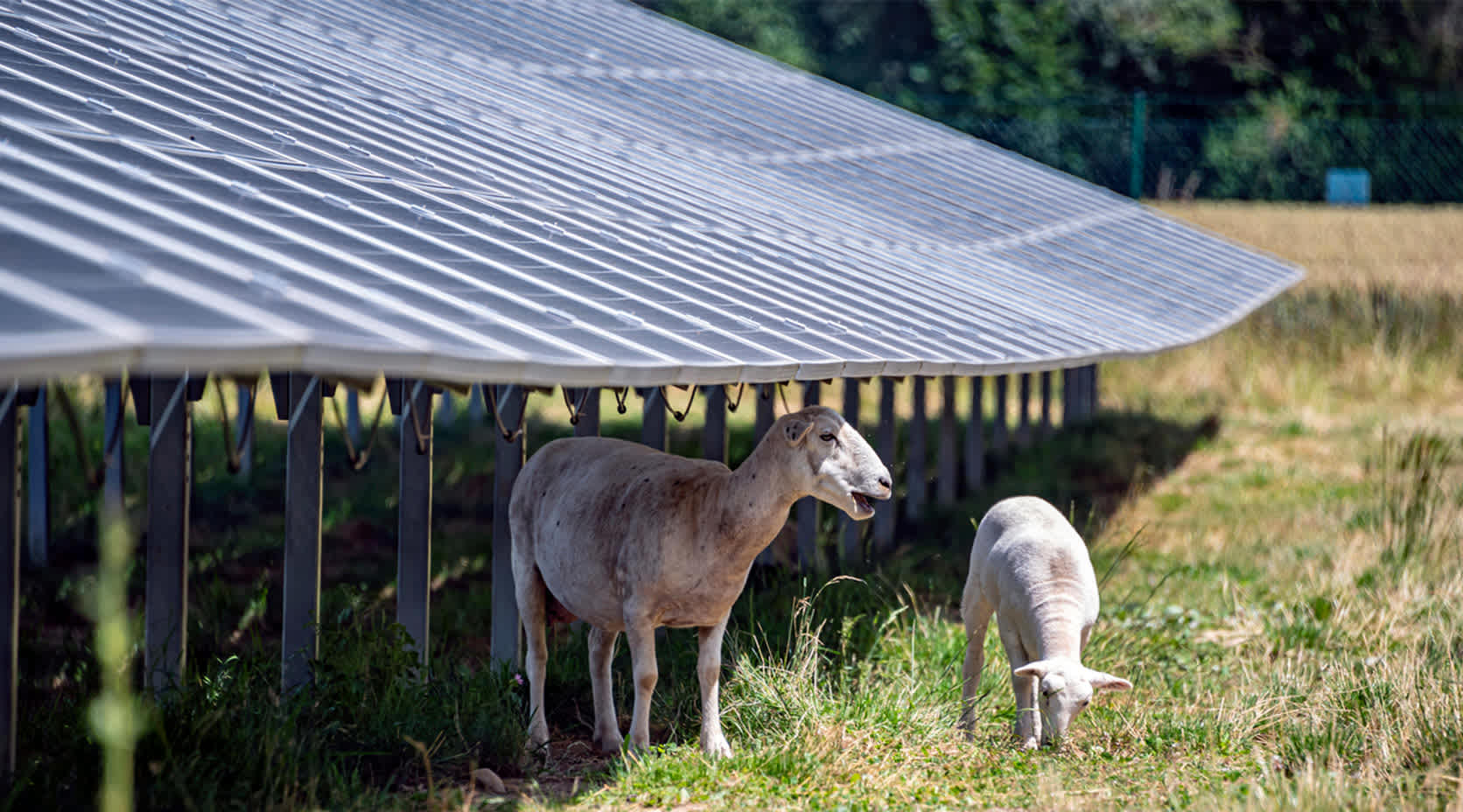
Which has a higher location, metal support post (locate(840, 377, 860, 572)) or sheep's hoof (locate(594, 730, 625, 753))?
metal support post (locate(840, 377, 860, 572))

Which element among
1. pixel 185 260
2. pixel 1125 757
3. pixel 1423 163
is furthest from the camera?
pixel 1423 163


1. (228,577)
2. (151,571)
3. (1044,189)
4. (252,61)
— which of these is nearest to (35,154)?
(151,571)

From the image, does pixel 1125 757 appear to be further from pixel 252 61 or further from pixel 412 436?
pixel 252 61

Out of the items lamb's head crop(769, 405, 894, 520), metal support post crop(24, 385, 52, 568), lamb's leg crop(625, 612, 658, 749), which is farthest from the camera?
metal support post crop(24, 385, 52, 568)

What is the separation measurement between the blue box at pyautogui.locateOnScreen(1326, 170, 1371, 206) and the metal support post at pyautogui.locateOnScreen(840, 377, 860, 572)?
19784mm

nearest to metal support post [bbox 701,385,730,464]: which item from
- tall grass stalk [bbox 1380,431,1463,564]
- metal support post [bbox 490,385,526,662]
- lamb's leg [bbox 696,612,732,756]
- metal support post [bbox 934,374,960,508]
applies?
metal support post [bbox 490,385,526,662]

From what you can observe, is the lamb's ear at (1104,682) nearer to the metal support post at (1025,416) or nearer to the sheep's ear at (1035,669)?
the sheep's ear at (1035,669)

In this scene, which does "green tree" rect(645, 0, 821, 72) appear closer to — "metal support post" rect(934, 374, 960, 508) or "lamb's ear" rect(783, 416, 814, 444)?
"metal support post" rect(934, 374, 960, 508)

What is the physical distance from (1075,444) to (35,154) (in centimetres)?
1160

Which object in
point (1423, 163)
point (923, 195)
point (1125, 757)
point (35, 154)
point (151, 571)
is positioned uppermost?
point (1423, 163)

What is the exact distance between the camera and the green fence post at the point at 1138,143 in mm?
25631

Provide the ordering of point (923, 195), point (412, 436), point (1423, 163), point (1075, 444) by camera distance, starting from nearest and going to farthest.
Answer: point (412, 436) < point (923, 195) < point (1075, 444) < point (1423, 163)

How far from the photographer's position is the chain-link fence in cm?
2762

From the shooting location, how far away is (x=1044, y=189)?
15.5m
